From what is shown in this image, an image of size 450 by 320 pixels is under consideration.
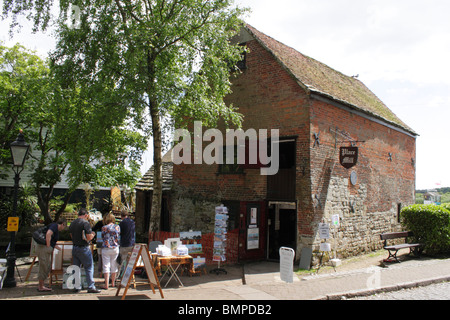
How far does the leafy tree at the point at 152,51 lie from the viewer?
10781 mm

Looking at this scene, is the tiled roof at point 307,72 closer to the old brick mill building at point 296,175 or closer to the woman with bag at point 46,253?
the old brick mill building at point 296,175

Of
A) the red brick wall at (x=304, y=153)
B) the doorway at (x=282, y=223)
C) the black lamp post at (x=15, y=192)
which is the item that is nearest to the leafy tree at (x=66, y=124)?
the black lamp post at (x=15, y=192)

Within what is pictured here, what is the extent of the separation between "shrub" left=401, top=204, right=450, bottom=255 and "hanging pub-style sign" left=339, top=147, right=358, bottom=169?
4.24 metres

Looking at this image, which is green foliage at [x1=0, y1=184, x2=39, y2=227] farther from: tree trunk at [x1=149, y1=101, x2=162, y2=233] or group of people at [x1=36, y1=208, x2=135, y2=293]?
group of people at [x1=36, y1=208, x2=135, y2=293]

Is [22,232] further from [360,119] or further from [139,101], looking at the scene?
[360,119]

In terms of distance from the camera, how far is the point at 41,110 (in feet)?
54.4

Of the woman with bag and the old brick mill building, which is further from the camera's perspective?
the old brick mill building

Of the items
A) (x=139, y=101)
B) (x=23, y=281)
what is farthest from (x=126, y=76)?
(x=23, y=281)

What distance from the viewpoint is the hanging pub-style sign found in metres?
12.2

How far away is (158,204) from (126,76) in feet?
13.9

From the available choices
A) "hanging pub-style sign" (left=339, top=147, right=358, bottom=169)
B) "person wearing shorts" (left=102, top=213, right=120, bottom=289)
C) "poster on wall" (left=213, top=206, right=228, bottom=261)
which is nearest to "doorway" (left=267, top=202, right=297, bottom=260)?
"hanging pub-style sign" (left=339, top=147, right=358, bottom=169)

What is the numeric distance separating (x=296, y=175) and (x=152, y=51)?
633cm

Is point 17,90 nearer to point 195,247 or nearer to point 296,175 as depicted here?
point 195,247

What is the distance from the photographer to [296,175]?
12.3 meters
